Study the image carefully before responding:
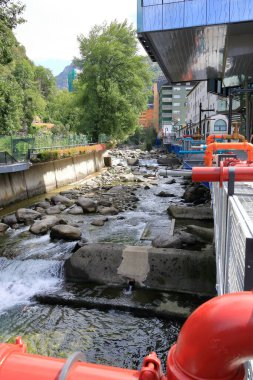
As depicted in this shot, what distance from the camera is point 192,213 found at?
13.8 meters

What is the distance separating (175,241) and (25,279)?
413cm

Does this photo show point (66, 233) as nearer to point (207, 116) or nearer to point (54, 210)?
point (54, 210)

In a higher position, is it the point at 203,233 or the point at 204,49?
the point at 204,49

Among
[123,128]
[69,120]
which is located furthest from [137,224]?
[69,120]

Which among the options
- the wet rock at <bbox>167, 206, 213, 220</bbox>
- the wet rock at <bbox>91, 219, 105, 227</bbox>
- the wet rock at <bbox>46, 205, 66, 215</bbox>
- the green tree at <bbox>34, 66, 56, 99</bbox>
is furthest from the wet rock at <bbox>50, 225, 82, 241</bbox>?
the green tree at <bbox>34, 66, 56, 99</bbox>

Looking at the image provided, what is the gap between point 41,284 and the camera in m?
8.52

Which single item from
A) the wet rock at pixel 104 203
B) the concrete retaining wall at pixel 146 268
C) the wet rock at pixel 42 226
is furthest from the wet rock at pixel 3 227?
the wet rock at pixel 104 203

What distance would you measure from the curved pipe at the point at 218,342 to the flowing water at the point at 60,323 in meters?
4.74

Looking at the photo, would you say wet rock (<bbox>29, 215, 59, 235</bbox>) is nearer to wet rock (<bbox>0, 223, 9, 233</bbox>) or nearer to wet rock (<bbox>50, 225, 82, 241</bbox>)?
wet rock (<bbox>50, 225, 82, 241</bbox>)

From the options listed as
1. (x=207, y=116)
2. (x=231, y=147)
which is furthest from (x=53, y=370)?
(x=207, y=116)

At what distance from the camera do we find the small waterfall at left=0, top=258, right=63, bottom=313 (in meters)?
7.94

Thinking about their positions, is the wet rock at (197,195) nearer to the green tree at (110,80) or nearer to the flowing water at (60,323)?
the flowing water at (60,323)

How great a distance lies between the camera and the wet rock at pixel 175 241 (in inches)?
376

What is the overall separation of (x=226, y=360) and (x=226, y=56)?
2041cm
